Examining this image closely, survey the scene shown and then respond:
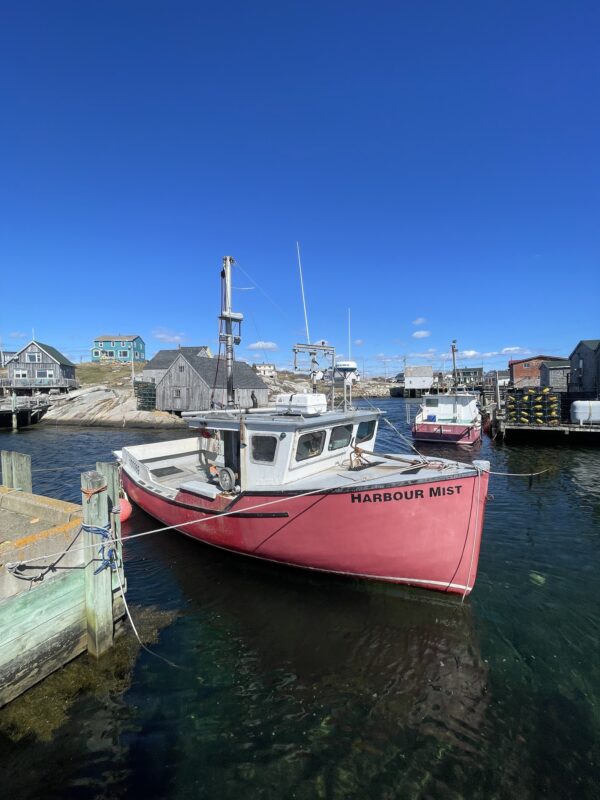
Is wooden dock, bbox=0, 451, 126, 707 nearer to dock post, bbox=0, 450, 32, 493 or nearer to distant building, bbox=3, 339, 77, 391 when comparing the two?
dock post, bbox=0, 450, 32, 493

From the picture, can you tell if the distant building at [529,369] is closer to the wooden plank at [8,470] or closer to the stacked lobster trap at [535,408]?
the stacked lobster trap at [535,408]

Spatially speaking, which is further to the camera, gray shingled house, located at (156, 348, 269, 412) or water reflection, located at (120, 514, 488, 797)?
gray shingled house, located at (156, 348, 269, 412)

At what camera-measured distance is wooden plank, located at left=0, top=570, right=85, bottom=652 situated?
4.96m

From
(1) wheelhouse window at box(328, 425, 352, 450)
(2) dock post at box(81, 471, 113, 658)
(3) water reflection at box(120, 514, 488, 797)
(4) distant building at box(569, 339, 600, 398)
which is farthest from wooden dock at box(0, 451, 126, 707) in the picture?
(4) distant building at box(569, 339, 600, 398)

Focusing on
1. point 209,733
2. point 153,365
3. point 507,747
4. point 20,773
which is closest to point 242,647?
point 209,733

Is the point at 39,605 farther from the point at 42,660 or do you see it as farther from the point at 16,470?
the point at 16,470

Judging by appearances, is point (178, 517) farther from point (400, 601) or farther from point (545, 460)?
point (545, 460)

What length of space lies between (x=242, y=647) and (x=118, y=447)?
27216mm

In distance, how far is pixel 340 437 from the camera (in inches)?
403

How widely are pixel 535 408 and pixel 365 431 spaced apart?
23078 millimetres

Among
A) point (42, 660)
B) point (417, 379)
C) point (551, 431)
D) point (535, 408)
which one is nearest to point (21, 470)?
point (42, 660)

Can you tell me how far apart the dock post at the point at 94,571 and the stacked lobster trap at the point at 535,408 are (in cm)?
2954

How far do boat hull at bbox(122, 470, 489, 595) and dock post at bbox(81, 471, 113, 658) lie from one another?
4.82 feet

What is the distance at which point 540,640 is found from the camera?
691cm
